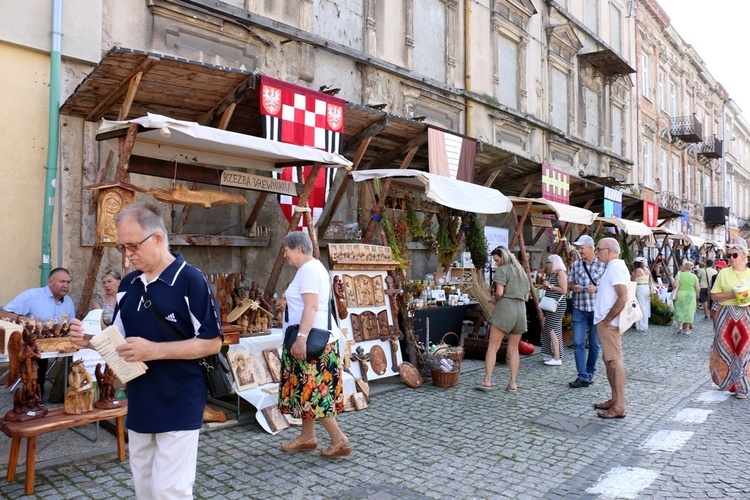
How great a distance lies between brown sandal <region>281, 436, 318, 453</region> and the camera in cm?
423

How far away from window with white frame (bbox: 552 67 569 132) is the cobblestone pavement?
11688 millimetres

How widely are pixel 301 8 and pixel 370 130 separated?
9.71 ft

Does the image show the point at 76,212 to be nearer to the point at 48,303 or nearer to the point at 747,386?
the point at 48,303

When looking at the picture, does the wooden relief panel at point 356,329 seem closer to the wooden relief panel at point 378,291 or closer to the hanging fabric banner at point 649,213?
the wooden relief panel at point 378,291

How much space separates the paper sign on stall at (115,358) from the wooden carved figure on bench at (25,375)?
178 cm

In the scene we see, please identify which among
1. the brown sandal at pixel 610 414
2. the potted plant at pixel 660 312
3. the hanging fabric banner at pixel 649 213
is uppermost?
the hanging fabric banner at pixel 649 213

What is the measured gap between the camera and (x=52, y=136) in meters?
6.17

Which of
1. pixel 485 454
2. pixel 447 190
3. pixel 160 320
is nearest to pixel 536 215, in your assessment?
pixel 447 190

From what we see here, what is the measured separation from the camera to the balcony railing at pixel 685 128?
25.9 meters

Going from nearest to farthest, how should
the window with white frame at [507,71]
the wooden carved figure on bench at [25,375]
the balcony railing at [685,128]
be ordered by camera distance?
the wooden carved figure on bench at [25,375] < the window with white frame at [507,71] < the balcony railing at [685,128]

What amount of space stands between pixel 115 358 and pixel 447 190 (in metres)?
5.23

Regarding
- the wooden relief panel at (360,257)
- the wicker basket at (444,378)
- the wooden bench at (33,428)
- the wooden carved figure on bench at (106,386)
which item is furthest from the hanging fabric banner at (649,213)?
the wooden bench at (33,428)

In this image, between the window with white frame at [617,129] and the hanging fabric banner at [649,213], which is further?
the window with white frame at [617,129]

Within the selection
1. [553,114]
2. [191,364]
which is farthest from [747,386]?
[553,114]
